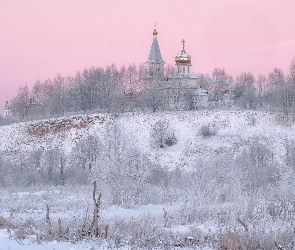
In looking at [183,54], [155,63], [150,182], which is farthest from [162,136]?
[183,54]

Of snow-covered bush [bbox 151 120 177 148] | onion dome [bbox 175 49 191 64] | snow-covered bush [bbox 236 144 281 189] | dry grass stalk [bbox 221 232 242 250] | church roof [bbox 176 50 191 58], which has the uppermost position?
church roof [bbox 176 50 191 58]

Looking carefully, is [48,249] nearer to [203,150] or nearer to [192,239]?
[192,239]

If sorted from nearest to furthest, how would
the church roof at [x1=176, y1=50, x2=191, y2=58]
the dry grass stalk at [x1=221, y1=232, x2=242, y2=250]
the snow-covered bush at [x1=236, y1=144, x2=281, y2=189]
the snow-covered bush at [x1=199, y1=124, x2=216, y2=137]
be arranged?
the dry grass stalk at [x1=221, y1=232, x2=242, y2=250] < the snow-covered bush at [x1=236, y1=144, x2=281, y2=189] < the snow-covered bush at [x1=199, y1=124, x2=216, y2=137] < the church roof at [x1=176, y1=50, x2=191, y2=58]

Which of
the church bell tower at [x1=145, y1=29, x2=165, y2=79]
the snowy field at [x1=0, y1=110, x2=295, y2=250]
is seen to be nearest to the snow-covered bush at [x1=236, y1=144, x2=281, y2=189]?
the snowy field at [x1=0, y1=110, x2=295, y2=250]

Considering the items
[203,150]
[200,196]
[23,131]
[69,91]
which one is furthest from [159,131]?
[200,196]

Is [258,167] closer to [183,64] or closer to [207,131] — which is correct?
[207,131]

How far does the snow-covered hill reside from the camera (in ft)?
192

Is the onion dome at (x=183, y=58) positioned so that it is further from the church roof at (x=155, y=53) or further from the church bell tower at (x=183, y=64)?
the church roof at (x=155, y=53)

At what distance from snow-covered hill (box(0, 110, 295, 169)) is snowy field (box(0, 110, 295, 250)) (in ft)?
0.46

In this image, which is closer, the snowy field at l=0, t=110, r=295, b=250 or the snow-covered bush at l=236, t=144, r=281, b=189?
the snowy field at l=0, t=110, r=295, b=250

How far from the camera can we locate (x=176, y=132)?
213 ft

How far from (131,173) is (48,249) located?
70.1ft

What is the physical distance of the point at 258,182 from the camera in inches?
1606

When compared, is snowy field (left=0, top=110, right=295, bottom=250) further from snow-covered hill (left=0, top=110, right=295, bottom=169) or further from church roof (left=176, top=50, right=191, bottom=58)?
church roof (left=176, top=50, right=191, bottom=58)
